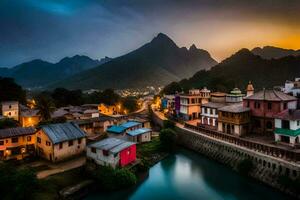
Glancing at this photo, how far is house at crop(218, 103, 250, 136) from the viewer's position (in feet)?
133

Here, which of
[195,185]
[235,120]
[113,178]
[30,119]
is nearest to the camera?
[113,178]

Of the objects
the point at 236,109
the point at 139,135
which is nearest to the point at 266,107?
the point at 236,109

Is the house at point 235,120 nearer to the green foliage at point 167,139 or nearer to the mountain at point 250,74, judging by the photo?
the green foliage at point 167,139

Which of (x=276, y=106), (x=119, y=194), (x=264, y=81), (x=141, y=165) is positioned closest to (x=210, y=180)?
(x=141, y=165)

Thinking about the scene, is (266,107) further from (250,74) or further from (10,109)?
(250,74)

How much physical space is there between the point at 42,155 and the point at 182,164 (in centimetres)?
2166

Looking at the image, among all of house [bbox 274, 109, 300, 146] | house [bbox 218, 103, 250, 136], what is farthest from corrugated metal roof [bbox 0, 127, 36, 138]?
house [bbox 274, 109, 300, 146]

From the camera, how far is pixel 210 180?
3416 centimetres

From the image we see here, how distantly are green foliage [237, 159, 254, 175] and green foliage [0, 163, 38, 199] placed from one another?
2496 centimetres

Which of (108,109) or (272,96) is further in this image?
(108,109)

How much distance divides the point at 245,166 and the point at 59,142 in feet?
84.3

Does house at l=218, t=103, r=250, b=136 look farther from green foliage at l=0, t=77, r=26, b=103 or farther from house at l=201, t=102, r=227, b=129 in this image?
green foliage at l=0, t=77, r=26, b=103

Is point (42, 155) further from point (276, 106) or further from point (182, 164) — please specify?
point (276, 106)

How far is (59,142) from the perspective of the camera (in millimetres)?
35469
